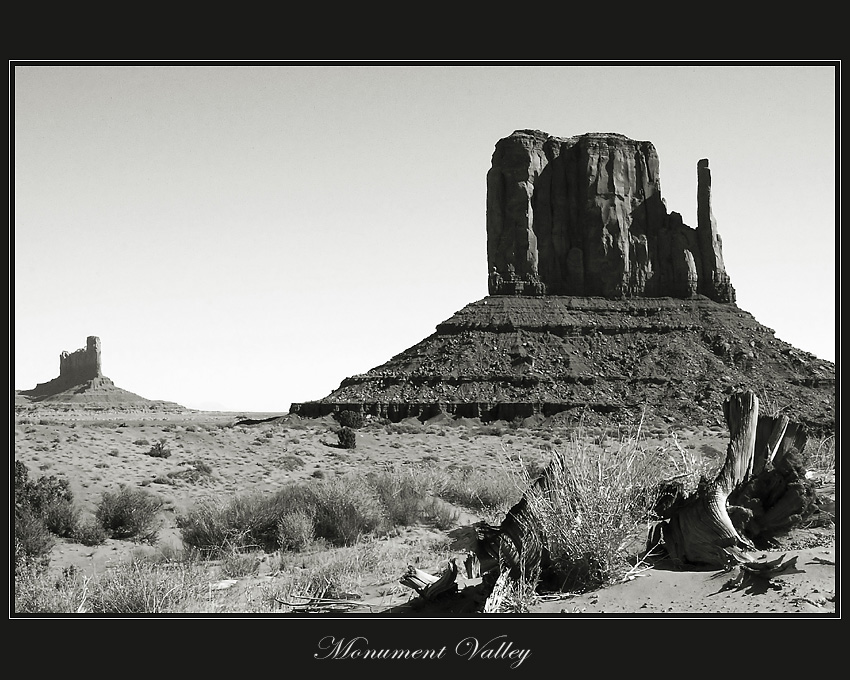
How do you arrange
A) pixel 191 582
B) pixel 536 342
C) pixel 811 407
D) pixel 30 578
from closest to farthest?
1. pixel 191 582
2. pixel 30 578
3. pixel 811 407
4. pixel 536 342

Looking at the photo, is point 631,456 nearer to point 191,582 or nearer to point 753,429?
point 753,429

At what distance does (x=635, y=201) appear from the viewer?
334ft

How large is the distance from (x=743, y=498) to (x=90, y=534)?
42.3 feet

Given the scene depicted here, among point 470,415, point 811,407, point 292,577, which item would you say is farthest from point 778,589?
point 811,407

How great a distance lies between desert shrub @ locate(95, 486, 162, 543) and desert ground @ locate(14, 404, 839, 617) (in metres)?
0.38

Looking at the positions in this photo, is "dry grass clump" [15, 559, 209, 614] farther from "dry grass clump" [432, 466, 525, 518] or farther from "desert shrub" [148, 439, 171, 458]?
"desert shrub" [148, 439, 171, 458]

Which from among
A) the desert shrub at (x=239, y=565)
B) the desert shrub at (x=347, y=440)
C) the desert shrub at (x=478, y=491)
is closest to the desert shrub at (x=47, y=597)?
the desert shrub at (x=239, y=565)

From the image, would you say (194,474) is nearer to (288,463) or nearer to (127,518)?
(288,463)

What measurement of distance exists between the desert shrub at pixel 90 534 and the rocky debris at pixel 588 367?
170ft

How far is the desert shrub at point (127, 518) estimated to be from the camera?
17719mm

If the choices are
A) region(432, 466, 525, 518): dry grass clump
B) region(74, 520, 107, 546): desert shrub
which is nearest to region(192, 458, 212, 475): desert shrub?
region(432, 466, 525, 518): dry grass clump

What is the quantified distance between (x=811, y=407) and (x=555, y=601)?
6855cm

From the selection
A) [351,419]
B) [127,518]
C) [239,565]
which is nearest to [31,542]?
[127,518]

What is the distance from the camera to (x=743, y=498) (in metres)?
9.92
